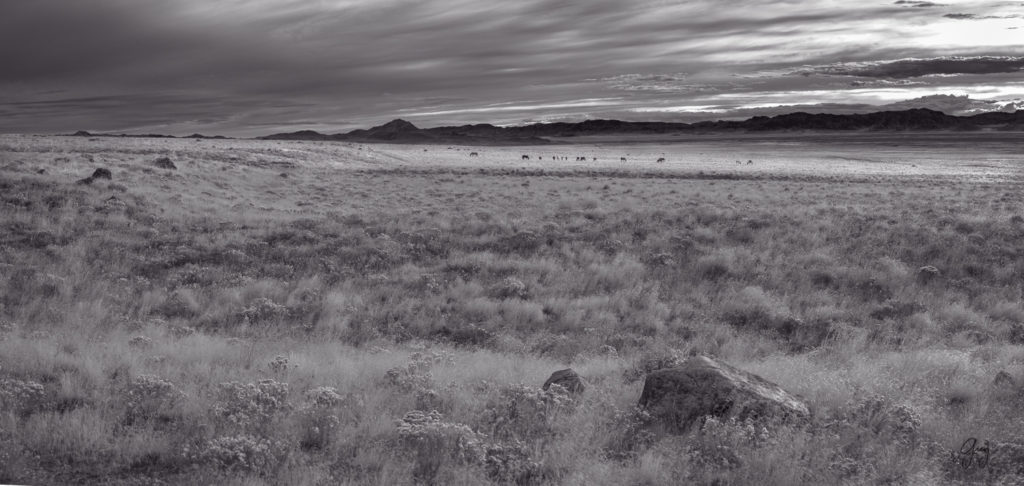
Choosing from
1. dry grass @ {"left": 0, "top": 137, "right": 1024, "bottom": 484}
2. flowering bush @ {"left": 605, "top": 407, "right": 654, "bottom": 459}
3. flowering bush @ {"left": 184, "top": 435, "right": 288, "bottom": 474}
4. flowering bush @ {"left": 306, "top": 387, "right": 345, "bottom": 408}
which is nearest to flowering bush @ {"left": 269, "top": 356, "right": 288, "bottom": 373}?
dry grass @ {"left": 0, "top": 137, "right": 1024, "bottom": 484}

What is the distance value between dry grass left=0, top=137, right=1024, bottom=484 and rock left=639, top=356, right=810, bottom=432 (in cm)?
25

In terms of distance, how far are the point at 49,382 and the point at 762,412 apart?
6785mm

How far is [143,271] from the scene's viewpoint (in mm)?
14172

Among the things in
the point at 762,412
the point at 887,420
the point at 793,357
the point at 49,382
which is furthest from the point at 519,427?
the point at 793,357

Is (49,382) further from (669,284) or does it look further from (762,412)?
(669,284)

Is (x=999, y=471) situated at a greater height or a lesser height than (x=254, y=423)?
lesser

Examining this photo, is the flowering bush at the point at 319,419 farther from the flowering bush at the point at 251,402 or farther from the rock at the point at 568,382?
the rock at the point at 568,382

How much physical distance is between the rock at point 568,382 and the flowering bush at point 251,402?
2.59m

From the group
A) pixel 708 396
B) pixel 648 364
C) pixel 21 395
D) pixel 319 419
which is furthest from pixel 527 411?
pixel 21 395

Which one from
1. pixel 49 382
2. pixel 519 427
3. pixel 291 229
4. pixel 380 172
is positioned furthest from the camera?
pixel 380 172

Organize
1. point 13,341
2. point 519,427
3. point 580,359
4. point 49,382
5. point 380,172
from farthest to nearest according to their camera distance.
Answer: point 380,172
point 580,359
point 13,341
point 49,382
point 519,427

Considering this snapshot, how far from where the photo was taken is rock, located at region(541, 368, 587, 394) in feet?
23.3

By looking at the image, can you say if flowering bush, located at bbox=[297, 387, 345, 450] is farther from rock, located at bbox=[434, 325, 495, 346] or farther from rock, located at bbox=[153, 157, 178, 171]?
rock, located at bbox=[153, 157, 178, 171]

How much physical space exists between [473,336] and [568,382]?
4.09 m
